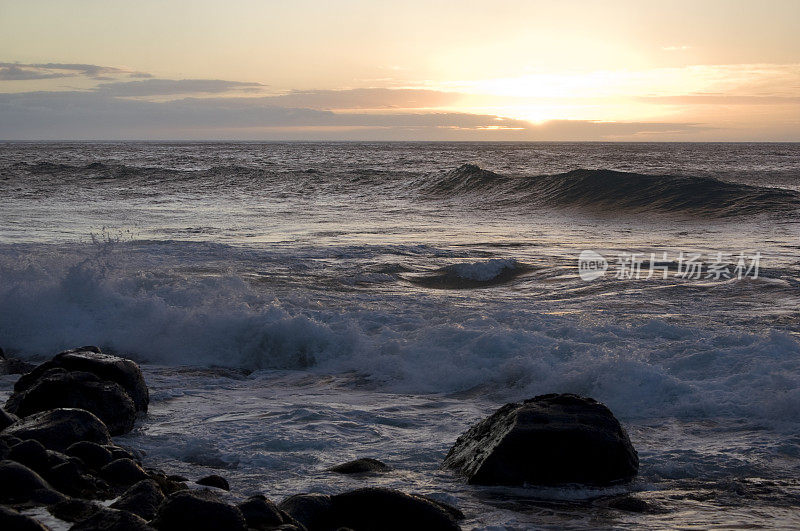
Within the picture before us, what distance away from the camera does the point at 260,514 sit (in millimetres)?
3381

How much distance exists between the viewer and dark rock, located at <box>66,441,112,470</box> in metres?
4.16

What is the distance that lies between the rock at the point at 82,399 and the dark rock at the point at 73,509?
1833mm

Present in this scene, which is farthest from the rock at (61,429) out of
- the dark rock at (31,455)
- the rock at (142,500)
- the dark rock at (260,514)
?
Result: the dark rock at (260,514)

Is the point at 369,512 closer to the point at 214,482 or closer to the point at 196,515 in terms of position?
the point at 196,515

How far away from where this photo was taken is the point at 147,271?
10750mm

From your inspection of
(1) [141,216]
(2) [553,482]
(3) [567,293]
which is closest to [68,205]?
(1) [141,216]

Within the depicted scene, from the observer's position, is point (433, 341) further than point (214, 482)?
Yes

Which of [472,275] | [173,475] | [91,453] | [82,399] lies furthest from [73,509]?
[472,275]

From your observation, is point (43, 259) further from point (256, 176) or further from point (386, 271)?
point (256, 176)

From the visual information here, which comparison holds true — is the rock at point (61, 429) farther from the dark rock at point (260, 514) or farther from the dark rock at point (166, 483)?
the dark rock at point (260, 514)

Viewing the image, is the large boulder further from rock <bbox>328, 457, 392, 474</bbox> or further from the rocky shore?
rock <bbox>328, 457, 392, 474</bbox>

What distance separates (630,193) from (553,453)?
69.8ft

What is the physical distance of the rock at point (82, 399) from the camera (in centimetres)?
528

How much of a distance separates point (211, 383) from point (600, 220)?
1539 cm
